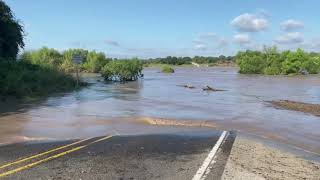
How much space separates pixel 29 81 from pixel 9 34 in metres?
6.68

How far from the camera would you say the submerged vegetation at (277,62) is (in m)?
103

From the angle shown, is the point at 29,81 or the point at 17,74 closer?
the point at 17,74

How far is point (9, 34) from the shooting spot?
35.2 metres

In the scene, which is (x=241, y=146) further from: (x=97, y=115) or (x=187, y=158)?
(x=97, y=115)

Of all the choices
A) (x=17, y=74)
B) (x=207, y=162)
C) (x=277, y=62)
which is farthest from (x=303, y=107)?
(x=277, y=62)

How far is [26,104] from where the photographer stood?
72.5 ft

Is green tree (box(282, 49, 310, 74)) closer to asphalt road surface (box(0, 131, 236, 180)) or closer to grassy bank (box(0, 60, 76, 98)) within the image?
grassy bank (box(0, 60, 76, 98))

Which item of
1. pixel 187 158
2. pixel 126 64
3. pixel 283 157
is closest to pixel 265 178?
pixel 187 158

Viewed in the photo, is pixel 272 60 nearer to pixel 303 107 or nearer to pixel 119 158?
pixel 303 107

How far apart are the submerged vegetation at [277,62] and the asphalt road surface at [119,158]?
9436 centimetres

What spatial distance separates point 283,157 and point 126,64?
164 feet

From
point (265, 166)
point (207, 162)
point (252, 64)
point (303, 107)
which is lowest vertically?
point (252, 64)

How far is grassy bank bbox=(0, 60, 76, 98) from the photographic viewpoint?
81.0 feet

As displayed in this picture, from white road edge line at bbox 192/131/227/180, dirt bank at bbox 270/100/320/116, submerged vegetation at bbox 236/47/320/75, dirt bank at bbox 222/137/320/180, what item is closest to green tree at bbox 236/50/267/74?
submerged vegetation at bbox 236/47/320/75
